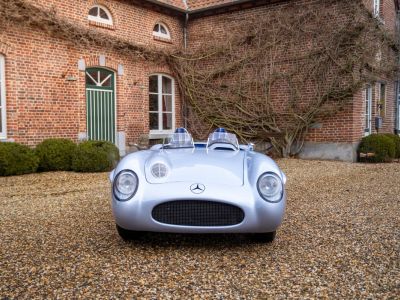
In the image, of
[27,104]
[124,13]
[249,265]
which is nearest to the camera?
[249,265]

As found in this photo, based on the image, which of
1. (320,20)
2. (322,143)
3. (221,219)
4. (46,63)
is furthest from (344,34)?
(221,219)

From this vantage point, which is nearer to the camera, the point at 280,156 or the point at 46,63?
the point at 46,63

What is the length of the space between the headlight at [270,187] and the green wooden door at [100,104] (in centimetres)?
860

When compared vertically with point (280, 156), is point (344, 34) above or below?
above

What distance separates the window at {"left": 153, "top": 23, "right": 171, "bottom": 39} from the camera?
532 inches

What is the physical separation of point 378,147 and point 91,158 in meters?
7.91

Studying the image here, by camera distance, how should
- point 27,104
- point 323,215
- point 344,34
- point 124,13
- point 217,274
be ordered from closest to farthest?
point 217,274
point 323,215
point 27,104
point 344,34
point 124,13

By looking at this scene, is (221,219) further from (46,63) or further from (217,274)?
(46,63)

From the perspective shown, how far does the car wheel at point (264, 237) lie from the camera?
3.48m

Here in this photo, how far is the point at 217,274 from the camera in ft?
9.27

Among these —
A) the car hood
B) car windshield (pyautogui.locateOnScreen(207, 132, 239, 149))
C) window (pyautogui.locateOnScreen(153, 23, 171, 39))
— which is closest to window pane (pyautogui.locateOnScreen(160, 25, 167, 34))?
window (pyautogui.locateOnScreen(153, 23, 171, 39))

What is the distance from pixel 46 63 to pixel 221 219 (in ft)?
27.6

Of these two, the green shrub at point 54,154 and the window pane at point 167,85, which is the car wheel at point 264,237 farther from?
the window pane at point 167,85

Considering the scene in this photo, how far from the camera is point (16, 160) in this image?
855cm
